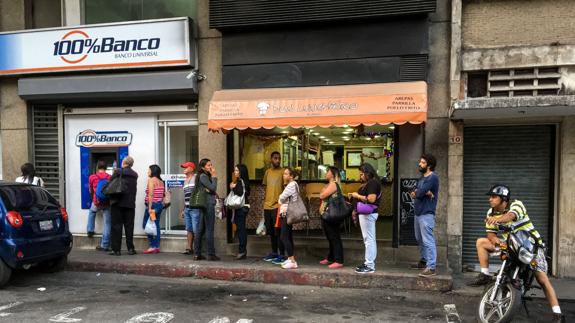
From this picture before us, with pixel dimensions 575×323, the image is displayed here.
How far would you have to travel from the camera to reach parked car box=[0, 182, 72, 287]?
629 centimetres

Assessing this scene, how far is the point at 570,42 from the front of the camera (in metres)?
7.17

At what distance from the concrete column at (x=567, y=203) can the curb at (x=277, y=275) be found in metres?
2.32

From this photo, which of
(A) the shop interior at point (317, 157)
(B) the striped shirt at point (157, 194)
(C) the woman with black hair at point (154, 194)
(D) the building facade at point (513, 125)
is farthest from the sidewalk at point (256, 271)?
(A) the shop interior at point (317, 157)

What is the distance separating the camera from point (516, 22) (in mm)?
7391

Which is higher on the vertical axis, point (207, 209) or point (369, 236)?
point (207, 209)

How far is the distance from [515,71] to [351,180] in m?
3.92

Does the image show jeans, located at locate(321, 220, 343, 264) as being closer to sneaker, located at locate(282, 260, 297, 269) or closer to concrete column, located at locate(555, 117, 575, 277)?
sneaker, located at locate(282, 260, 297, 269)

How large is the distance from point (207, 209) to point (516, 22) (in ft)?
20.5

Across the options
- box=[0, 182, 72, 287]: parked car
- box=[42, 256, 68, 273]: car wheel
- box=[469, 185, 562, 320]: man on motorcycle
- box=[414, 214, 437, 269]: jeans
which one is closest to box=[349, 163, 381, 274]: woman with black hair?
box=[414, 214, 437, 269]: jeans

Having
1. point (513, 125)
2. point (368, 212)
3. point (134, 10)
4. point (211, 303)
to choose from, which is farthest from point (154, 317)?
point (134, 10)

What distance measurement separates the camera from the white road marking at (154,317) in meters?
5.16

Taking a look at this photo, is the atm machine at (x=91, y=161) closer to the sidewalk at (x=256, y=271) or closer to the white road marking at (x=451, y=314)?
the sidewalk at (x=256, y=271)

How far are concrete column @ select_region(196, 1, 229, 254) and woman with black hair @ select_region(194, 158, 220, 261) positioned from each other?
0.77 m

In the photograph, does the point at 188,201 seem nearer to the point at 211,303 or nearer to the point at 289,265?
the point at 289,265
